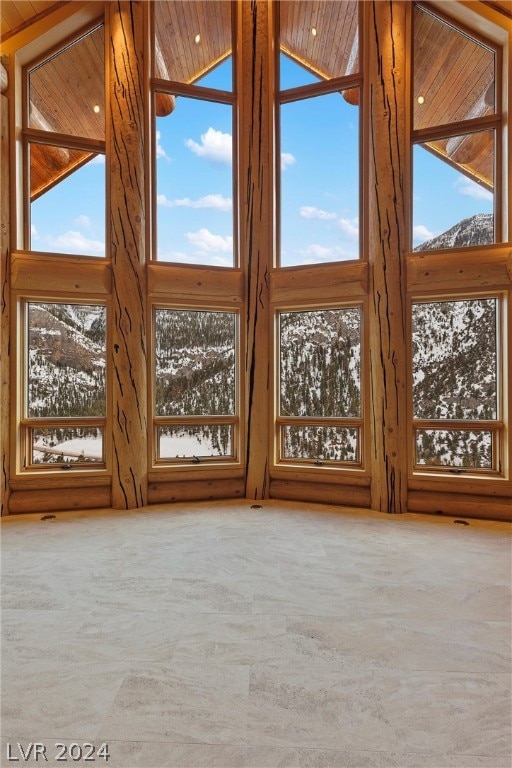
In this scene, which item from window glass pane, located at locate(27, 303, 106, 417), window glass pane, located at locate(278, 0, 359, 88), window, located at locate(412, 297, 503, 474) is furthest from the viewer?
window glass pane, located at locate(278, 0, 359, 88)

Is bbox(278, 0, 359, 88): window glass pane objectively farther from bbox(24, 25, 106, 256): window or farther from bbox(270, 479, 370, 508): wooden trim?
bbox(270, 479, 370, 508): wooden trim

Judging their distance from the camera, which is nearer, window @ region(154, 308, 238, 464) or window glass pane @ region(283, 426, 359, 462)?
window glass pane @ region(283, 426, 359, 462)

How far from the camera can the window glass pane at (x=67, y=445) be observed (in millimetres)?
4516

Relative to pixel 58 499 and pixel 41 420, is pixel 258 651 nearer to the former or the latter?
pixel 58 499

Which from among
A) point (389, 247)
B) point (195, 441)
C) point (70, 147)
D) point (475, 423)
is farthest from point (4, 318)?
point (475, 423)

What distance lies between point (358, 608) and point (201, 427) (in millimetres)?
2913

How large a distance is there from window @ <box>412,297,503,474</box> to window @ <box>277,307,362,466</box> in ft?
2.22

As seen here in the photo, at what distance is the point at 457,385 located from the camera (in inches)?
171

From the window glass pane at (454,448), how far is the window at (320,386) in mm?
711

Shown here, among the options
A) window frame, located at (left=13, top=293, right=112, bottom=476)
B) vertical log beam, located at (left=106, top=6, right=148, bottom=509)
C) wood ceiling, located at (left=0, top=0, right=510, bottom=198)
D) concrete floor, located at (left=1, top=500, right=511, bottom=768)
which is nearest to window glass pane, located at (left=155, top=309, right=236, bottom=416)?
vertical log beam, located at (left=106, top=6, right=148, bottom=509)

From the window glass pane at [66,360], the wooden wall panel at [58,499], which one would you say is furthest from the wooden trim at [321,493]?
the window glass pane at [66,360]

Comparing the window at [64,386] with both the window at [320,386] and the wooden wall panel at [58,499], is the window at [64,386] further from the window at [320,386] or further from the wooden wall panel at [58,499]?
the window at [320,386]

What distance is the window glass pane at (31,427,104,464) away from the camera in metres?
4.52

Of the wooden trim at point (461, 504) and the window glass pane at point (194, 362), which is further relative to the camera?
the window glass pane at point (194, 362)
